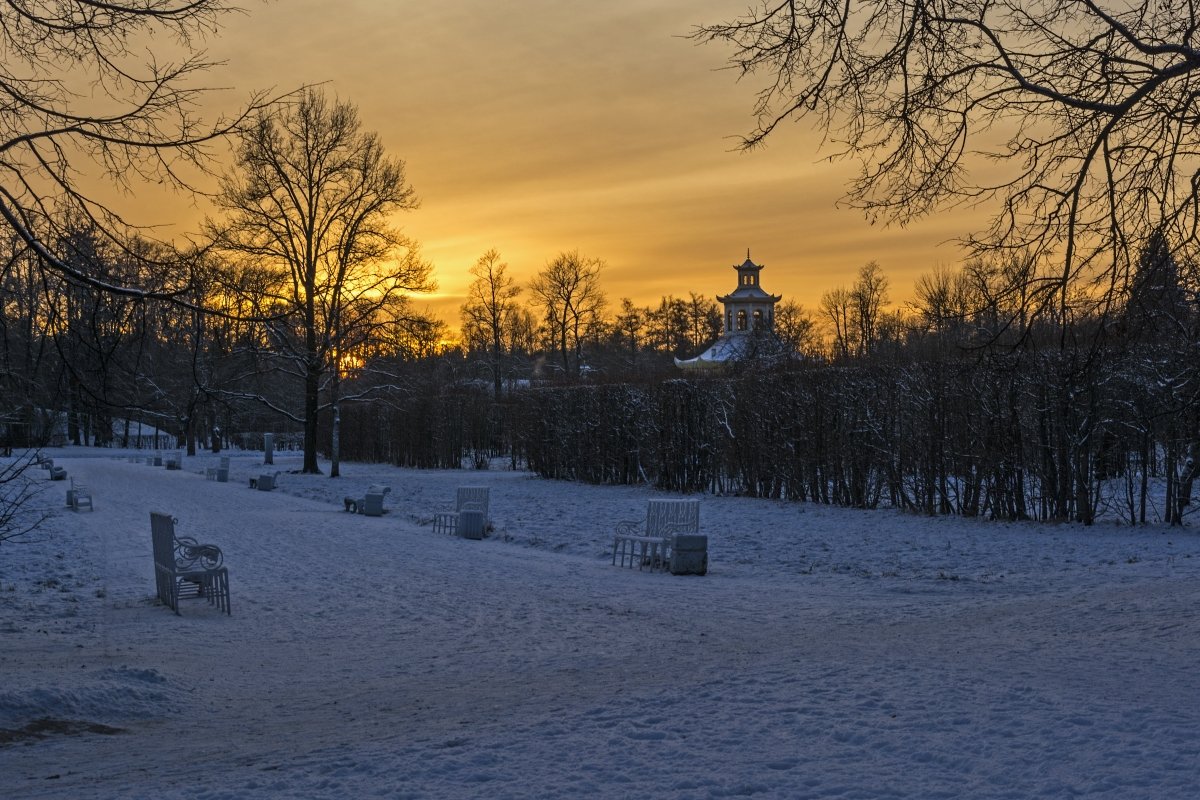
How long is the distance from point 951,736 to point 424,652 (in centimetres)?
491

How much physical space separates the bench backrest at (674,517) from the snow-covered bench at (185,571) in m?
6.22

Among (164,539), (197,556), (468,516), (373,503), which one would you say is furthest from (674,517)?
(373,503)

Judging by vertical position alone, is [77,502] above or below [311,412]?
below

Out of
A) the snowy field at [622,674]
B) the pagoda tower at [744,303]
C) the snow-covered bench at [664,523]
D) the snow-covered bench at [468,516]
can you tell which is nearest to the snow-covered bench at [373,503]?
the snow-covered bench at [468,516]

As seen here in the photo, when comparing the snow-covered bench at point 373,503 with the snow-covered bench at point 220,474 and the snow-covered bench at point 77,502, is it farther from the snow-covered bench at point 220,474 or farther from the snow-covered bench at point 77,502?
the snow-covered bench at point 220,474

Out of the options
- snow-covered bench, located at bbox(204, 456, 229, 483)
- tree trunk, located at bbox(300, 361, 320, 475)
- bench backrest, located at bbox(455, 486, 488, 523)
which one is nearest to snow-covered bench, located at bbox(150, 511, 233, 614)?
bench backrest, located at bbox(455, 486, 488, 523)

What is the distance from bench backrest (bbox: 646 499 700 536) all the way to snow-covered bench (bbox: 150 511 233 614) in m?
6.22

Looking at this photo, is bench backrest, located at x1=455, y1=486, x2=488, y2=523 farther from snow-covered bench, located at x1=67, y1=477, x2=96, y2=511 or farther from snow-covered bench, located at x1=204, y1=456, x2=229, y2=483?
snow-covered bench, located at x1=204, y1=456, x2=229, y2=483

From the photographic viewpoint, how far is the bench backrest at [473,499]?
20062 millimetres

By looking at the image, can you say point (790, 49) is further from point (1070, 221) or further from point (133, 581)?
point (133, 581)

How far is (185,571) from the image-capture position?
1160cm

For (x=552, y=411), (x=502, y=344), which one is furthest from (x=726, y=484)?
(x=502, y=344)

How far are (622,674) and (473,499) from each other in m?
12.7

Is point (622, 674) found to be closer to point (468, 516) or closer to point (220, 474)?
point (468, 516)
